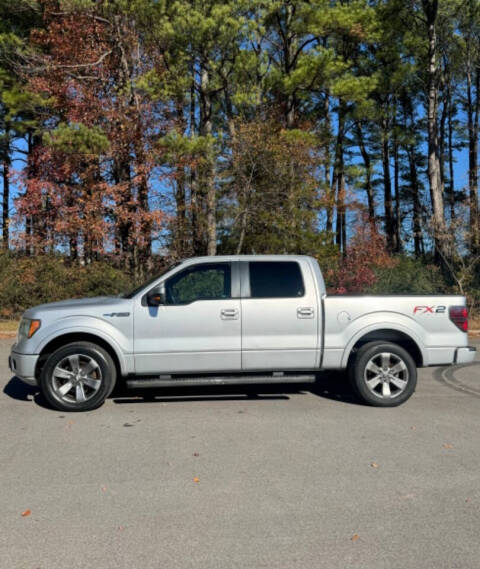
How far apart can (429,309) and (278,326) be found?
77.5 inches

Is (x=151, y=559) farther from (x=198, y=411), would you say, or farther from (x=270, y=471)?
(x=198, y=411)

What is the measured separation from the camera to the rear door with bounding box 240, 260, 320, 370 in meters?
6.58

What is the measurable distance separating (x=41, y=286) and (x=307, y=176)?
10.1 meters

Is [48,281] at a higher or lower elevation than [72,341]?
higher

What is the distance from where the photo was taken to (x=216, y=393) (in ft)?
24.4

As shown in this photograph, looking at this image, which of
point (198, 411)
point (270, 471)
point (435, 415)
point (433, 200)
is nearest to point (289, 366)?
point (198, 411)

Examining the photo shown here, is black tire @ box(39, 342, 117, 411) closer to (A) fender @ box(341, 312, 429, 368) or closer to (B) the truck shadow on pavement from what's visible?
(B) the truck shadow on pavement

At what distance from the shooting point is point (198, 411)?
6.48 metres

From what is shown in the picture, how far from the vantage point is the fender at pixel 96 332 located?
6367mm

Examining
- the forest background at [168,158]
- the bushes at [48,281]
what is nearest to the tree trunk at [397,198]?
the forest background at [168,158]

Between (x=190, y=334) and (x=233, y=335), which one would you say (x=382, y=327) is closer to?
(x=233, y=335)

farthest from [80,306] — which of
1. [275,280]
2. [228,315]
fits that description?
[275,280]

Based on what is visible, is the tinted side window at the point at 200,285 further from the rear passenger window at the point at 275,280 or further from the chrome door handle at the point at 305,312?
the chrome door handle at the point at 305,312

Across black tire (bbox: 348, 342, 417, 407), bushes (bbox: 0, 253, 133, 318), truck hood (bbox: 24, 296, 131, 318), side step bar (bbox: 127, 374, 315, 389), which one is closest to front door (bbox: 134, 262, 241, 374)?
side step bar (bbox: 127, 374, 315, 389)
